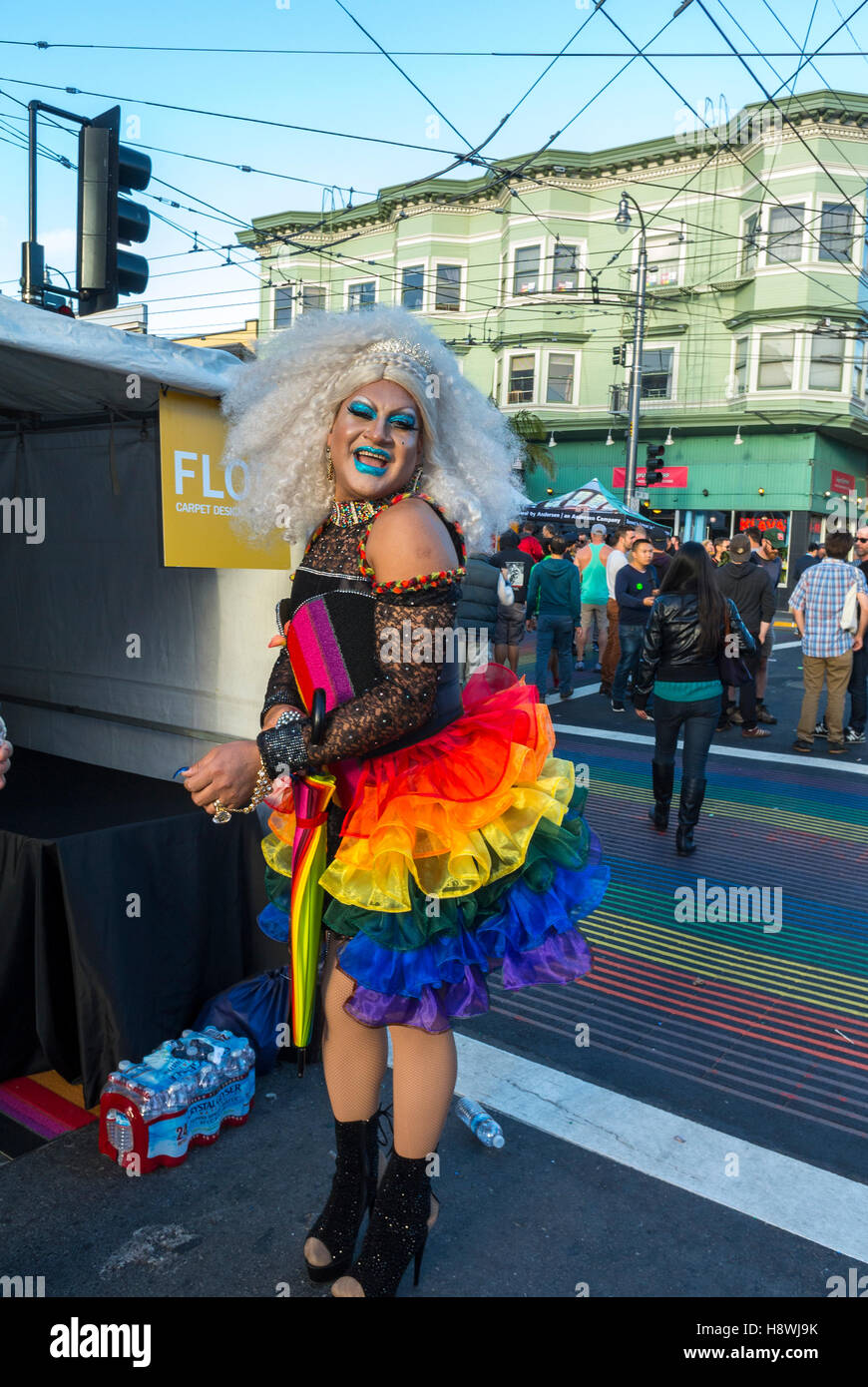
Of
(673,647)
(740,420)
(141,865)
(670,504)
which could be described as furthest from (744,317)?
(141,865)

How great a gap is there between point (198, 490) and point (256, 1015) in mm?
1998

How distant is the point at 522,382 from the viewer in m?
29.9

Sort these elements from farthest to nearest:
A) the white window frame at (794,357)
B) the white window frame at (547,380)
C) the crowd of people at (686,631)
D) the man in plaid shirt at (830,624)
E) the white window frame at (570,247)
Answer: the white window frame at (547,380), the white window frame at (570,247), the white window frame at (794,357), the man in plaid shirt at (830,624), the crowd of people at (686,631)

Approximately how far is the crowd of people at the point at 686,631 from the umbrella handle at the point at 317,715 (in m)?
1.83

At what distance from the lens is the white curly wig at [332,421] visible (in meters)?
2.32

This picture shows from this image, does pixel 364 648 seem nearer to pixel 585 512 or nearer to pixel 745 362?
pixel 585 512

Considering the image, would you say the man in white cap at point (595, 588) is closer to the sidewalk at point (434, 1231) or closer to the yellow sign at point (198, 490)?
the yellow sign at point (198, 490)

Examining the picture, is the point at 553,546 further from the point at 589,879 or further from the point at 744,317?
the point at 744,317

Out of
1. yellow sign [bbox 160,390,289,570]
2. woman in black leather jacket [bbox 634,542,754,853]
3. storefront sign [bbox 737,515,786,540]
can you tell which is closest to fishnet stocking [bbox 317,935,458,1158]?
yellow sign [bbox 160,390,289,570]

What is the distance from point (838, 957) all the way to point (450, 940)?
10.2 feet

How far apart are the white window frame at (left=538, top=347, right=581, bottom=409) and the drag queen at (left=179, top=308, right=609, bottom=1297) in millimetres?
28719

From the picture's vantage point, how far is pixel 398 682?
6.55 feet

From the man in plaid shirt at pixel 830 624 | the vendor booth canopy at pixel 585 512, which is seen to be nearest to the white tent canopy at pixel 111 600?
the man in plaid shirt at pixel 830 624

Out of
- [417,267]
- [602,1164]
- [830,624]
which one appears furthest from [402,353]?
[417,267]
